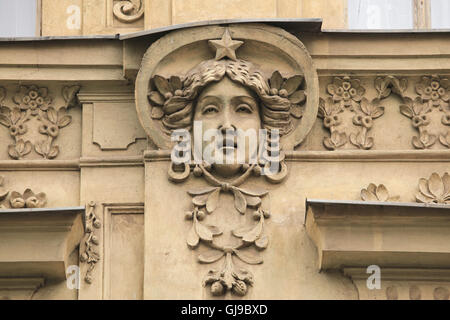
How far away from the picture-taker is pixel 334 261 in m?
12.0

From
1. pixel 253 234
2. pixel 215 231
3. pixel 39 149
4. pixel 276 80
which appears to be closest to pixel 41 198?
pixel 39 149

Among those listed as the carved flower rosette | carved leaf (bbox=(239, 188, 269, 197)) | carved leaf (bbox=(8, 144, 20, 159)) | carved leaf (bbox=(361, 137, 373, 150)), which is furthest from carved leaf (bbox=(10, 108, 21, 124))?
carved leaf (bbox=(361, 137, 373, 150))

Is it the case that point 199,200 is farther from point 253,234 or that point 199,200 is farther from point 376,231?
point 376,231

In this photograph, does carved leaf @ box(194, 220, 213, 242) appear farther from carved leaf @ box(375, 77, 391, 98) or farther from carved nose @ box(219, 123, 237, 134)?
carved leaf @ box(375, 77, 391, 98)

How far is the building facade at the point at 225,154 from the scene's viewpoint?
12.0 m

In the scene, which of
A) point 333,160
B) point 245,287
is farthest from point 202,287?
point 333,160

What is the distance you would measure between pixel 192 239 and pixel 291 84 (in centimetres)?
116

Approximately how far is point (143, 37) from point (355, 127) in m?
1.42

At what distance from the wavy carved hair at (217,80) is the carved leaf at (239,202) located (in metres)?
0.48

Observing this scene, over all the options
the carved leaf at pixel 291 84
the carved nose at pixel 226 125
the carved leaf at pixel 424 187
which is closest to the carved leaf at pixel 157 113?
the carved nose at pixel 226 125

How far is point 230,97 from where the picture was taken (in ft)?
40.0

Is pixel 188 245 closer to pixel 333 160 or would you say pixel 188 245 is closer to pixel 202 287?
pixel 202 287

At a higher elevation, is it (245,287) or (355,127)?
(355,127)

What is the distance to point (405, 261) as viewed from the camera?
12.0m
